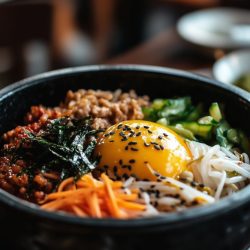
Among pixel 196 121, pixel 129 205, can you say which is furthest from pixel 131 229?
pixel 196 121

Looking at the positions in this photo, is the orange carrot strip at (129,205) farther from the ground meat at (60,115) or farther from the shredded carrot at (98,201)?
the ground meat at (60,115)

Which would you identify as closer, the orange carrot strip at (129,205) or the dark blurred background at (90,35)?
the orange carrot strip at (129,205)

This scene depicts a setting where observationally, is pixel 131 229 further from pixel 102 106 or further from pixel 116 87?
pixel 116 87

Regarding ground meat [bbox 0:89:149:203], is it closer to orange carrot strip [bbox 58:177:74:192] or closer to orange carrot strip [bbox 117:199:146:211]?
orange carrot strip [bbox 58:177:74:192]

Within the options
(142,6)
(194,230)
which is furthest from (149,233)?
(142,6)

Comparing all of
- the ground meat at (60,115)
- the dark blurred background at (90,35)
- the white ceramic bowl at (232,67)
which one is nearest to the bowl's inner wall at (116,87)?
the ground meat at (60,115)

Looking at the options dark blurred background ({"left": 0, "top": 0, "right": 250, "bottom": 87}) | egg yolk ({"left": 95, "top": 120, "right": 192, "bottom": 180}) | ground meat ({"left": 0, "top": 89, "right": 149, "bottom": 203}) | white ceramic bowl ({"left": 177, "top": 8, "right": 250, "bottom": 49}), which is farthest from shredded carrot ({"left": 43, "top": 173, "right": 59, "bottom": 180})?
white ceramic bowl ({"left": 177, "top": 8, "right": 250, "bottom": 49})
